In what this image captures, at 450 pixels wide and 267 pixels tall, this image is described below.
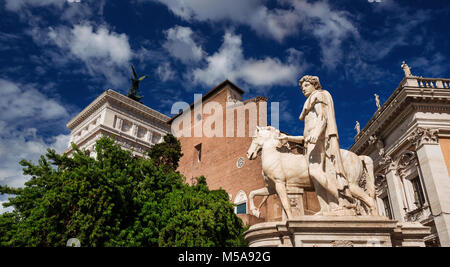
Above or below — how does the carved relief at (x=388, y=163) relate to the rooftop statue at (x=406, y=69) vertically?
below

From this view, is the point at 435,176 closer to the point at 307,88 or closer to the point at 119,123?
the point at 307,88

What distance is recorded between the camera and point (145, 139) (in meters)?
48.6

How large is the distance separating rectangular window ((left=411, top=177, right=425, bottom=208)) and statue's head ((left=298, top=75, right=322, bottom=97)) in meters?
18.0

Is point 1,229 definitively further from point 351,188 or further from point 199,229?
point 351,188

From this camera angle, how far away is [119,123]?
45.5 metres

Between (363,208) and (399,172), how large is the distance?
1946cm

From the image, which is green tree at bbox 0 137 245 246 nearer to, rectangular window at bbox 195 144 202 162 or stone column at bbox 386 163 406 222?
stone column at bbox 386 163 406 222

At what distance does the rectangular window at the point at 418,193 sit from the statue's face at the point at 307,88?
59.4 ft

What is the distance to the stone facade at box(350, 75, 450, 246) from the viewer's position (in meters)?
18.9

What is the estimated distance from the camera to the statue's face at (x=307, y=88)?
7082 mm

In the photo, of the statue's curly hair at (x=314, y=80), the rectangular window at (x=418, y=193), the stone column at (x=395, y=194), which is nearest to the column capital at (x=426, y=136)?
the rectangular window at (x=418, y=193)

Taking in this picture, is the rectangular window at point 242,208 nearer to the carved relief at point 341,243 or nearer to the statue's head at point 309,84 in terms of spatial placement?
the statue's head at point 309,84
